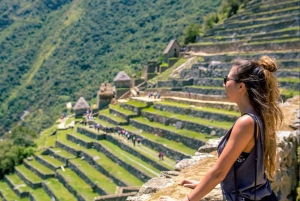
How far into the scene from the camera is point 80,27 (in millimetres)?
93938

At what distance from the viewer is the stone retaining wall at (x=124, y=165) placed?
53.5 ft

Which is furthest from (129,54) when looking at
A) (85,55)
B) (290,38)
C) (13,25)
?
(290,38)

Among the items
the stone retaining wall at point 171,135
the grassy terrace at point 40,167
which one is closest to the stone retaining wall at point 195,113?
the stone retaining wall at point 171,135

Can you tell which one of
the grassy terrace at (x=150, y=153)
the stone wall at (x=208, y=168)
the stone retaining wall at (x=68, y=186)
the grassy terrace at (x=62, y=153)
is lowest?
the stone retaining wall at (x=68, y=186)

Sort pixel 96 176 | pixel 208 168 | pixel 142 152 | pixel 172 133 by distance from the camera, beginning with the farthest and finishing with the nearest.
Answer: pixel 96 176, pixel 142 152, pixel 172 133, pixel 208 168

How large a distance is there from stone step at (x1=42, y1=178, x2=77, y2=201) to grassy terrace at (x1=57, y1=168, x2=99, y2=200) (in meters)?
0.45

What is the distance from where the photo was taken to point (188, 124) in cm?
1759

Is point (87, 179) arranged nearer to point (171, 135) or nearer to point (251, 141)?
point (171, 135)

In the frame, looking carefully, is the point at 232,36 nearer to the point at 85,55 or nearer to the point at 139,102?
the point at 139,102

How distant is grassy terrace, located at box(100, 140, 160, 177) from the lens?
16.3 meters

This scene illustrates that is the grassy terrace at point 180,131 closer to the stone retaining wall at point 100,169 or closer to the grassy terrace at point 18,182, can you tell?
the stone retaining wall at point 100,169

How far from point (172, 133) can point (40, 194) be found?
26.3 ft

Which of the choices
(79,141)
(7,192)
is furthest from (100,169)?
(7,192)

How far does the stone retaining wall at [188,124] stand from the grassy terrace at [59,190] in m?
5.59
